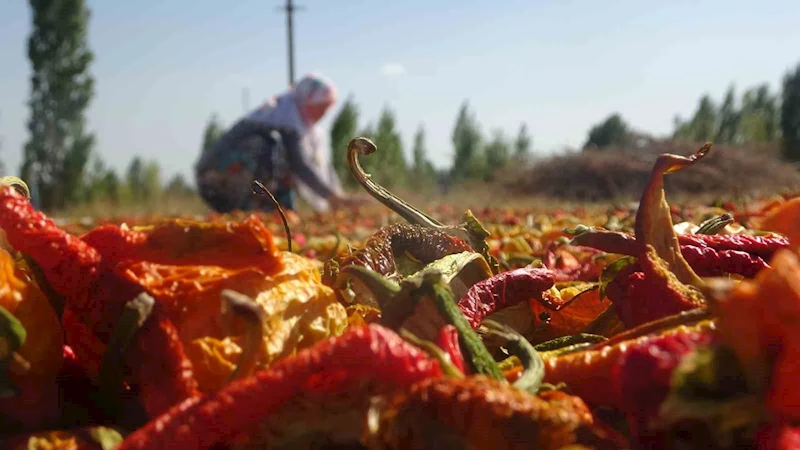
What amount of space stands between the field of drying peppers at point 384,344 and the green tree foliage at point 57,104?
2780 cm

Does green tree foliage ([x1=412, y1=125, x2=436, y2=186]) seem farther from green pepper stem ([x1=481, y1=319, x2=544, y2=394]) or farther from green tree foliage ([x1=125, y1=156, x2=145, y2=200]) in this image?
green pepper stem ([x1=481, y1=319, x2=544, y2=394])

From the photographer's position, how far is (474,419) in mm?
658

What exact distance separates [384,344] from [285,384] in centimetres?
10

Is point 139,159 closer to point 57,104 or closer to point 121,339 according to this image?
point 57,104

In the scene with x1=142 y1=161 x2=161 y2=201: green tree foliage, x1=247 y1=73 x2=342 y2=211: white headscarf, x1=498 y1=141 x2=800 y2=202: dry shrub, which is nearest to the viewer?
x1=247 y1=73 x2=342 y2=211: white headscarf

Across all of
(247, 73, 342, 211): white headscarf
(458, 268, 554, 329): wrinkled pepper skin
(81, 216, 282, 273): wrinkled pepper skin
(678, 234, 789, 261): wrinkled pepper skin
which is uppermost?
(81, 216, 282, 273): wrinkled pepper skin

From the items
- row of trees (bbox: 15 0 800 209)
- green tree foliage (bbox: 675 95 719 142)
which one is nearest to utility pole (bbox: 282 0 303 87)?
row of trees (bbox: 15 0 800 209)

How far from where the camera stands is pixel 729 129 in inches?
1308

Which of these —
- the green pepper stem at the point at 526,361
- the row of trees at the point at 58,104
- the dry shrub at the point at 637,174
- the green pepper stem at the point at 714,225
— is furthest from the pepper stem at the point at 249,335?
the row of trees at the point at 58,104

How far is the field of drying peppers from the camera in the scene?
625 mm

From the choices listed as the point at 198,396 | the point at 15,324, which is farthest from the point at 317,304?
the point at 15,324

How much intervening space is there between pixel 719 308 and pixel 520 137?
3549 cm

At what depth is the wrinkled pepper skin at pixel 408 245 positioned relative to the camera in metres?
1.15

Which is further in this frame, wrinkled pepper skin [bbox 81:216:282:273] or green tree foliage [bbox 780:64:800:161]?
green tree foliage [bbox 780:64:800:161]
